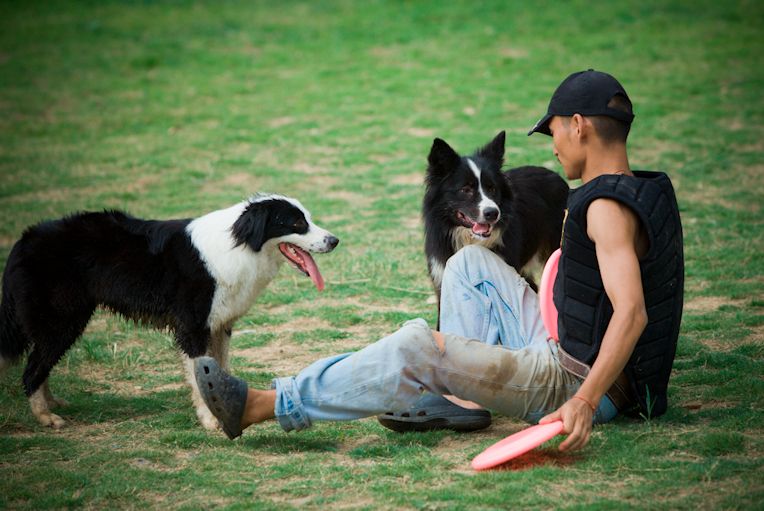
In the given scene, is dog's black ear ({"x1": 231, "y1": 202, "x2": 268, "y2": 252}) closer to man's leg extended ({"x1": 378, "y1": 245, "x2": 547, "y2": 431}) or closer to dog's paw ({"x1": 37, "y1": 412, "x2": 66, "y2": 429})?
man's leg extended ({"x1": 378, "y1": 245, "x2": 547, "y2": 431})

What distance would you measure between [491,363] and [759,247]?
4.20 m

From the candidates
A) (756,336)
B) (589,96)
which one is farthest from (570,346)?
(756,336)

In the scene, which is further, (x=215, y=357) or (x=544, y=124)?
(x=215, y=357)

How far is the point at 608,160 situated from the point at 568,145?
172 mm

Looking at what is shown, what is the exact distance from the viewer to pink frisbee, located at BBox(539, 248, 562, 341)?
12.9 ft

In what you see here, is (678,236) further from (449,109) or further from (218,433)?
(449,109)

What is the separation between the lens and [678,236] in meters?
3.66

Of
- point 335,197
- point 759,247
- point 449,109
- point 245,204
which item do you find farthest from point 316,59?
point 245,204

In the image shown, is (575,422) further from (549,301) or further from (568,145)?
(568,145)

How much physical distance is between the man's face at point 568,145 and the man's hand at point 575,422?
991 millimetres

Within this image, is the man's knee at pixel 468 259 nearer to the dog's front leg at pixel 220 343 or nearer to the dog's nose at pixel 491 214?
the dog's nose at pixel 491 214

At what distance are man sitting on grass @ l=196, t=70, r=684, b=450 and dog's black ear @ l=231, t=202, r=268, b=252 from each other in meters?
1.25

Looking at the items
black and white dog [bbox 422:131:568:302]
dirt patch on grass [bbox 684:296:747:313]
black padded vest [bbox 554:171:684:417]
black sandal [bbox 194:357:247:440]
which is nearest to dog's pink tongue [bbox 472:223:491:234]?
black and white dog [bbox 422:131:568:302]

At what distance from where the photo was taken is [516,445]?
3.45 meters
